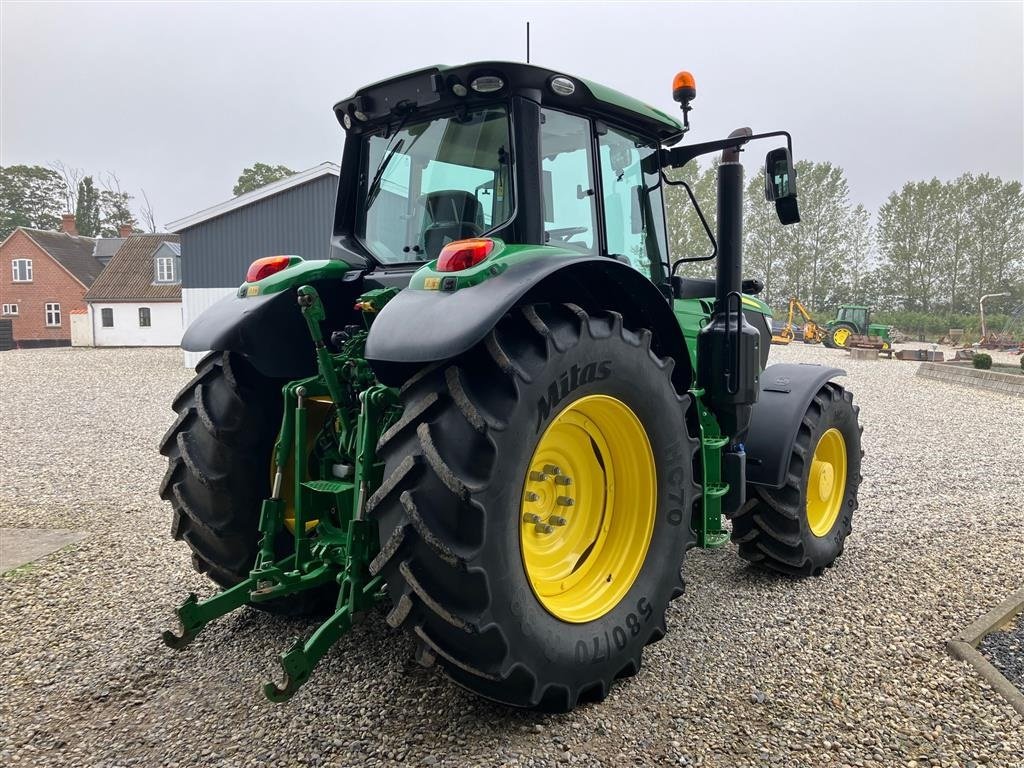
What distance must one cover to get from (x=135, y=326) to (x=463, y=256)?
34481mm

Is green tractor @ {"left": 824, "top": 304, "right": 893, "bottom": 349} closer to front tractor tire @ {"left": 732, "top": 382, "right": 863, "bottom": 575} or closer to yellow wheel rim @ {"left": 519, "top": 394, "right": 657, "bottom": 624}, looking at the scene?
front tractor tire @ {"left": 732, "top": 382, "right": 863, "bottom": 575}

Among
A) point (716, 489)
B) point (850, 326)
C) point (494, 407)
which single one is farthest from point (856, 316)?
point (494, 407)

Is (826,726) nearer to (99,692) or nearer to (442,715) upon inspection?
(442,715)

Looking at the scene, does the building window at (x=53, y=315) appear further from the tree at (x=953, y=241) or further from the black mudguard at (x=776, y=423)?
the tree at (x=953, y=241)

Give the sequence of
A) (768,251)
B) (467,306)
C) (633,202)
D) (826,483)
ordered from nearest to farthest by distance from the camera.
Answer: (467,306), (633,202), (826,483), (768,251)

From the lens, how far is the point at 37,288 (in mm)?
38750

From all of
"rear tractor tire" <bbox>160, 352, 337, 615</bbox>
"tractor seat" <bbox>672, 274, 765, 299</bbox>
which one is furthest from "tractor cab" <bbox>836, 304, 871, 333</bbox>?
"rear tractor tire" <bbox>160, 352, 337, 615</bbox>

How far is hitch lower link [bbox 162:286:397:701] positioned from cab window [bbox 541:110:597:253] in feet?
3.34

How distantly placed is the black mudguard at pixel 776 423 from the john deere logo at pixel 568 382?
1.61m

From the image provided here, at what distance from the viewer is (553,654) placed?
2312 millimetres

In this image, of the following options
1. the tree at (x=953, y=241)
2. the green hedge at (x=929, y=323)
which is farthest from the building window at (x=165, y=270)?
the tree at (x=953, y=241)

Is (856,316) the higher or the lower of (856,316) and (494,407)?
the higher

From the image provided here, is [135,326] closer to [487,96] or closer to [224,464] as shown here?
[224,464]

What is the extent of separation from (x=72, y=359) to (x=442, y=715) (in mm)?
27062
